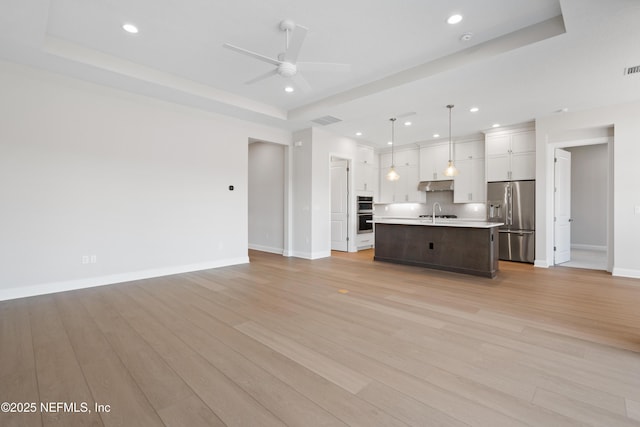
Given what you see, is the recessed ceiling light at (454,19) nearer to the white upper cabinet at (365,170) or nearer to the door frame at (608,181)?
the door frame at (608,181)

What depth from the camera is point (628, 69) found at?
12.6ft

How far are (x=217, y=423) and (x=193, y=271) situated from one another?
416 cm

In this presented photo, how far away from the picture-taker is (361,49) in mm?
3686

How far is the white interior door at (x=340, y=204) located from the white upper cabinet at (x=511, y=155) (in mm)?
3460

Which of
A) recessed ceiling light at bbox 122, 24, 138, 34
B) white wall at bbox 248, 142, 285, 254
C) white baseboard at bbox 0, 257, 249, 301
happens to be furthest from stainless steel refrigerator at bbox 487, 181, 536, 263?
recessed ceiling light at bbox 122, 24, 138, 34

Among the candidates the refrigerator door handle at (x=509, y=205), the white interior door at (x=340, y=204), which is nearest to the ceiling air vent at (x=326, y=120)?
the white interior door at (x=340, y=204)

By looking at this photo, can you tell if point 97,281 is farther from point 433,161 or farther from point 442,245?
point 433,161

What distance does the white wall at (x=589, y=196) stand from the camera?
26.3 ft

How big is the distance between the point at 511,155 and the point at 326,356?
6.43 metres

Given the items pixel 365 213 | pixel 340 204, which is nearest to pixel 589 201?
pixel 365 213

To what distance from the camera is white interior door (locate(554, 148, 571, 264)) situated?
19.9 ft

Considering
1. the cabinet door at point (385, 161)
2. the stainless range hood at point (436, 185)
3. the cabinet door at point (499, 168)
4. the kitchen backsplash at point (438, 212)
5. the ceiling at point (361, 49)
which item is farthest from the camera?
the cabinet door at point (385, 161)

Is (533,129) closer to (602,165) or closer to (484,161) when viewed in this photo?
(484,161)

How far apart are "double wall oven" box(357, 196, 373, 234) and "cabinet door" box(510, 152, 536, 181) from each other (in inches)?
138
